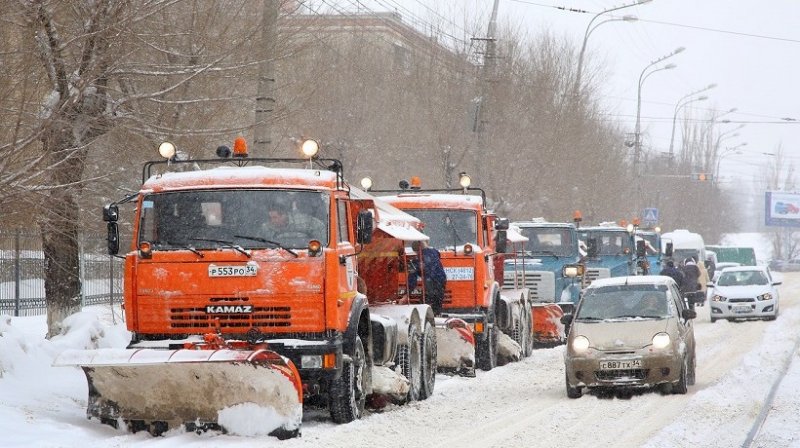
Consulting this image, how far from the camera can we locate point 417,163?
42.1m

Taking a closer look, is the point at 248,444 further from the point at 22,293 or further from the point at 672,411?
the point at 22,293

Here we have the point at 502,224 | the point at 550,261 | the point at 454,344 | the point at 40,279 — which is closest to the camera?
the point at 454,344

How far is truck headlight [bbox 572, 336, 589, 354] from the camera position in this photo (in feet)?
51.7

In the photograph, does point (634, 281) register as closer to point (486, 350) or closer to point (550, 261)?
point (486, 350)

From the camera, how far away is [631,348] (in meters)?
15.6

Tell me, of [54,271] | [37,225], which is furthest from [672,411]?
[54,271]

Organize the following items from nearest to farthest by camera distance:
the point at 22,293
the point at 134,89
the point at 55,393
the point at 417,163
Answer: the point at 55,393
the point at 134,89
the point at 22,293
the point at 417,163

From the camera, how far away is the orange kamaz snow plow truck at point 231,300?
11594 mm

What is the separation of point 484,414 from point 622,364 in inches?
91.7

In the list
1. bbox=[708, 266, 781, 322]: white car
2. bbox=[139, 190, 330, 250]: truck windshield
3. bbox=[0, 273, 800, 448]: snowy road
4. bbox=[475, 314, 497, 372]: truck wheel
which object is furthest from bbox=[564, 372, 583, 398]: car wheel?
bbox=[708, 266, 781, 322]: white car

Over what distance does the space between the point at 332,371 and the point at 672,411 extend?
163 inches

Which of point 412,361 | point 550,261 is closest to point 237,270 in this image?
point 412,361

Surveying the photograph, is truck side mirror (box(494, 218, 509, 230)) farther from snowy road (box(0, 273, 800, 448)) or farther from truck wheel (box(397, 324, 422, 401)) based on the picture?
truck wheel (box(397, 324, 422, 401))

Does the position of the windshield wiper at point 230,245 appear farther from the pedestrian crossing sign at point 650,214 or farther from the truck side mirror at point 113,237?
the pedestrian crossing sign at point 650,214
